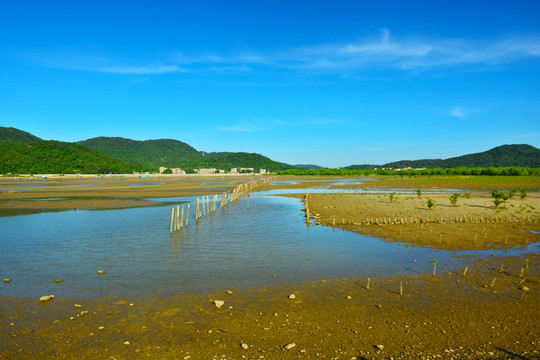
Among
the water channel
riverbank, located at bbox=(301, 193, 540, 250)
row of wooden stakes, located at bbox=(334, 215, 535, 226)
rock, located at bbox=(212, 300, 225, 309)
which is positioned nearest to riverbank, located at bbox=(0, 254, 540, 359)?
rock, located at bbox=(212, 300, 225, 309)

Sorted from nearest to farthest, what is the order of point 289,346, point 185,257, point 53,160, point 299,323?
point 289,346, point 299,323, point 185,257, point 53,160

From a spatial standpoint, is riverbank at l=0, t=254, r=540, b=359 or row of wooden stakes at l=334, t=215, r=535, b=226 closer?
riverbank at l=0, t=254, r=540, b=359

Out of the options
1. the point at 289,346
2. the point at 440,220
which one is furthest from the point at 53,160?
the point at 289,346

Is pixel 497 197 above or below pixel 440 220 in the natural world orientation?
above

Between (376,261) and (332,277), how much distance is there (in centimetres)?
327

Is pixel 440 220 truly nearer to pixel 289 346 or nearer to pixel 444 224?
pixel 444 224

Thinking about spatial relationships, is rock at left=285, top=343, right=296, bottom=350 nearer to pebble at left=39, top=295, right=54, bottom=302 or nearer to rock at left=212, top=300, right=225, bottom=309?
rock at left=212, top=300, right=225, bottom=309

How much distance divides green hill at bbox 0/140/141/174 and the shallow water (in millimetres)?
153260

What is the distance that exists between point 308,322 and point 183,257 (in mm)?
9193

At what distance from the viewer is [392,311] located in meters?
9.88

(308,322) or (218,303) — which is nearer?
(308,322)

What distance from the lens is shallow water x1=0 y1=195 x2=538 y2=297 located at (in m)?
12.8

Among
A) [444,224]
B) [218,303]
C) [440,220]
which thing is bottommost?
[218,303]

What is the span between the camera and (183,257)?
16.6 m
